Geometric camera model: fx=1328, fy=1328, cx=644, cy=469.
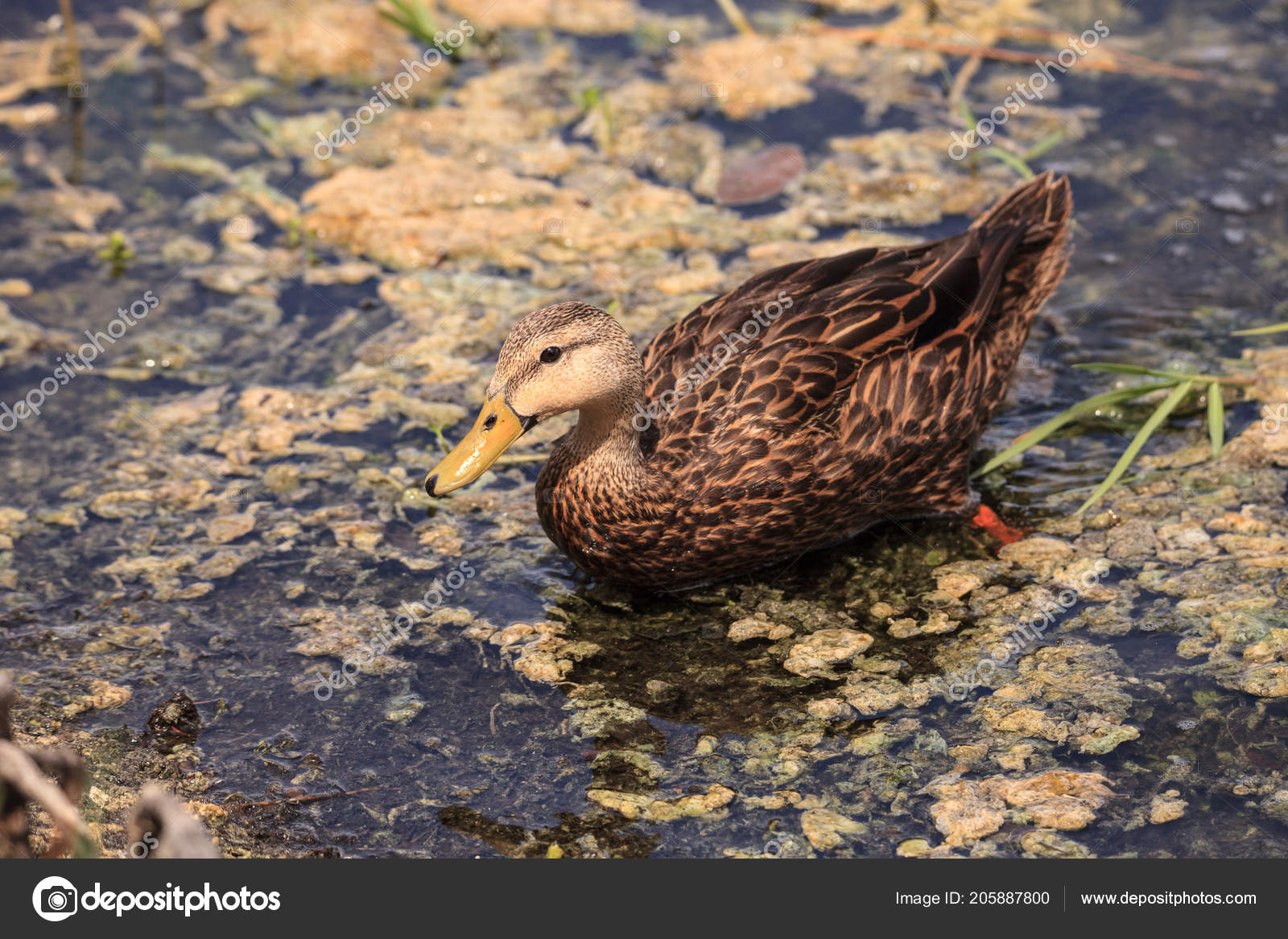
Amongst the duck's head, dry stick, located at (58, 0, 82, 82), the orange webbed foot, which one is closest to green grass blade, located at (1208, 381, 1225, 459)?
the orange webbed foot

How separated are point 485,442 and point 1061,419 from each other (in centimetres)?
270

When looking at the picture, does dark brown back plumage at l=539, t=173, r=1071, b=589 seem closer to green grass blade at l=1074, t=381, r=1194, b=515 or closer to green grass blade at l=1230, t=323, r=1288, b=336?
green grass blade at l=1074, t=381, r=1194, b=515

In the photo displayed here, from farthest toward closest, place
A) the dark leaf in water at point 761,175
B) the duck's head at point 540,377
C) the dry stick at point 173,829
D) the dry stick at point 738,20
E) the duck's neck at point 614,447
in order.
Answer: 1. the dry stick at point 738,20
2. the dark leaf in water at point 761,175
3. the duck's neck at point 614,447
4. the duck's head at point 540,377
5. the dry stick at point 173,829

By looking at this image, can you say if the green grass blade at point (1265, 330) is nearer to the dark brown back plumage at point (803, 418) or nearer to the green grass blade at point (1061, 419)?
the green grass blade at point (1061, 419)

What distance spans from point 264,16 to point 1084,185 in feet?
18.7

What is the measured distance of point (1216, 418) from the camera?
19.4 feet

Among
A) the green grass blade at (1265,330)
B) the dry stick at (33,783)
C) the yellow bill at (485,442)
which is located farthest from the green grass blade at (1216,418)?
the dry stick at (33,783)

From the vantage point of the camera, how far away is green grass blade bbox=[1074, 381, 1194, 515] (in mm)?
5688

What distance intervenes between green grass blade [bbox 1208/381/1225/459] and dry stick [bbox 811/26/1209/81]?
336cm

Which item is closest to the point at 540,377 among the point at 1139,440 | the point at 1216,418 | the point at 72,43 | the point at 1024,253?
the point at 1024,253

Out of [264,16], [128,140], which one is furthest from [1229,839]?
[264,16]
